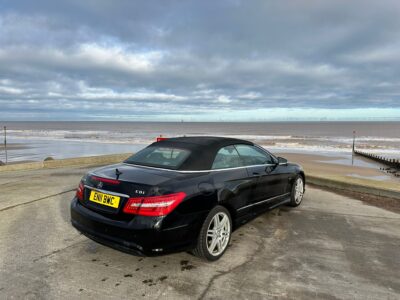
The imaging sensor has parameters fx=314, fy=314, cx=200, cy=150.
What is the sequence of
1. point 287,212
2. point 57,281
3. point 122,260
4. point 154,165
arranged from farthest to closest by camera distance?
1. point 287,212
2. point 154,165
3. point 122,260
4. point 57,281

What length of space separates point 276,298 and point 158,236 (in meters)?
1.25

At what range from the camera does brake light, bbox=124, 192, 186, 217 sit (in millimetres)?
3117

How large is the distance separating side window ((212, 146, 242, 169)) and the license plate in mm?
1244

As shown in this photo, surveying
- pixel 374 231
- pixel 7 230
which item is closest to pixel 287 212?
pixel 374 231

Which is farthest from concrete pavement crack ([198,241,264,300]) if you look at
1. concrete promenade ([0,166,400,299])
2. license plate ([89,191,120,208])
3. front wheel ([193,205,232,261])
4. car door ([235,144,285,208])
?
license plate ([89,191,120,208])

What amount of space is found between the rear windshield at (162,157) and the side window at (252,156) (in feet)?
3.09

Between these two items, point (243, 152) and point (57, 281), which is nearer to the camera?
point (57, 281)

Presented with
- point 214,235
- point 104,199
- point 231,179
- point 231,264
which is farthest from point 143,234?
point 231,179

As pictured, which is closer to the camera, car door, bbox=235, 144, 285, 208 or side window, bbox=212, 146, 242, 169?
side window, bbox=212, 146, 242, 169

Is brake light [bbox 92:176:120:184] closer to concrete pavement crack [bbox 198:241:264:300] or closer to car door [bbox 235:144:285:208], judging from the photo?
concrete pavement crack [bbox 198:241:264:300]

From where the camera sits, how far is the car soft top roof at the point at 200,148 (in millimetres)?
3754

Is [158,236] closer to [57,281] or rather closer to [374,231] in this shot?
[57,281]

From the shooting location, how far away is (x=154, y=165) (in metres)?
3.93

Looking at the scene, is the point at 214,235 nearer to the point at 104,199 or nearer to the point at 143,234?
the point at 143,234
